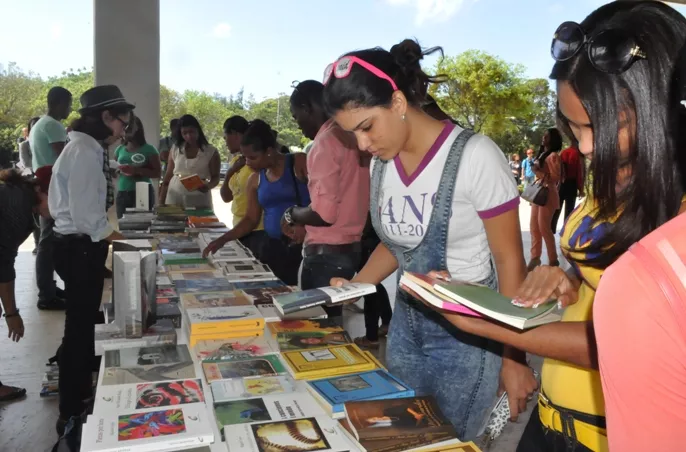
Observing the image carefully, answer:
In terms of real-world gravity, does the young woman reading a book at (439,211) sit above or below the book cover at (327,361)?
above

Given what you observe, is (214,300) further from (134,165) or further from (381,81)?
(134,165)

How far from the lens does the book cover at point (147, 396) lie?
48.0 inches

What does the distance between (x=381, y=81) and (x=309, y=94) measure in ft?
4.03

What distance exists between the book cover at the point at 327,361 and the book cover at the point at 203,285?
0.68m

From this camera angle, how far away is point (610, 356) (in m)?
0.46

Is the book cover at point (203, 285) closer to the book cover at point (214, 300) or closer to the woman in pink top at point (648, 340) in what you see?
the book cover at point (214, 300)

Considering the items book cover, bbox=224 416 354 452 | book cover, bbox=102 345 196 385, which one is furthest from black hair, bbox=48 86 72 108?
book cover, bbox=224 416 354 452

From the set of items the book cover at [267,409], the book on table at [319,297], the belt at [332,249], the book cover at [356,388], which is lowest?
the book cover at [267,409]

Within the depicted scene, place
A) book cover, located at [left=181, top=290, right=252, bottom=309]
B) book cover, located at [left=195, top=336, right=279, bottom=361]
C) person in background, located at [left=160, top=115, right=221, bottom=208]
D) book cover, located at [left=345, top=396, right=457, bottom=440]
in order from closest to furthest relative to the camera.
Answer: book cover, located at [left=345, top=396, right=457, bottom=440]
book cover, located at [left=195, top=336, right=279, bottom=361]
book cover, located at [left=181, top=290, right=252, bottom=309]
person in background, located at [left=160, top=115, right=221, bottom=208]

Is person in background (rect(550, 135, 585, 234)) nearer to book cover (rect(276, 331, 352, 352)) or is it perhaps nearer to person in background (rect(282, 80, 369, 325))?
person in background (rect(282, 80, 369, 325))

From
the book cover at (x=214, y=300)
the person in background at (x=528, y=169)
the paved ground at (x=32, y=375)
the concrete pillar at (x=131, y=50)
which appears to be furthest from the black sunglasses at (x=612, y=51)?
the person in background at (x=528, y=169)

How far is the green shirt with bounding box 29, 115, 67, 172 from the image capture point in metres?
4.57

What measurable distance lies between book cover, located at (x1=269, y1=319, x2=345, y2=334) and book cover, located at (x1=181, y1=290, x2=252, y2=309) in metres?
0.20

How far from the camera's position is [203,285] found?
2176mm
